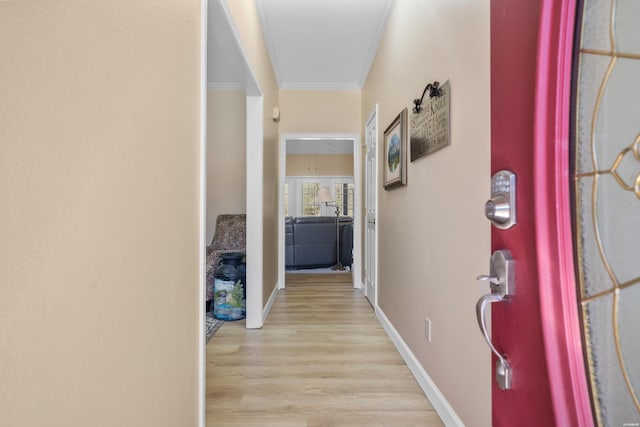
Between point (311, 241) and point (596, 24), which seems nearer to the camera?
point (596, 24)

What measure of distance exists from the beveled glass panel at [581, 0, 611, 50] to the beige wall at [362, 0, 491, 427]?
0.89 meters

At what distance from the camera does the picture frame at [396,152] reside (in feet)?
7.64

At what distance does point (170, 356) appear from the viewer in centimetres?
111

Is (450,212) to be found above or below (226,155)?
below

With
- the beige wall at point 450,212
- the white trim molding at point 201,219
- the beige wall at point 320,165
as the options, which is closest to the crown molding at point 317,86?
the beige wall at point 450,212

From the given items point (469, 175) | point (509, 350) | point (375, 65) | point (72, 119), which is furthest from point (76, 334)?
point (375, 65)

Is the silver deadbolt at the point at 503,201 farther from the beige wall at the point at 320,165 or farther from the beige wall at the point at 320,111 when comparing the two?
the beige wall at the point at 320,165

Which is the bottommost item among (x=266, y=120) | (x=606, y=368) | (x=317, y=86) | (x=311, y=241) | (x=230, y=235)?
(x=311, y=241)

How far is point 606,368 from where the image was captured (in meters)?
0.36

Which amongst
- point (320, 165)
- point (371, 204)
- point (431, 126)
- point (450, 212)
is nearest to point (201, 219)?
point (450, 212)

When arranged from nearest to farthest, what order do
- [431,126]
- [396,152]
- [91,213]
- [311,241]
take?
1. [91,213]
2. [431,126]
3. [396,152]
4. [311,241]

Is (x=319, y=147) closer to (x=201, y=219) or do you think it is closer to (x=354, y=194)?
(x=354, y=194)

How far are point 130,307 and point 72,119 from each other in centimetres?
48

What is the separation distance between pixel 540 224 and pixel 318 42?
136 inches
